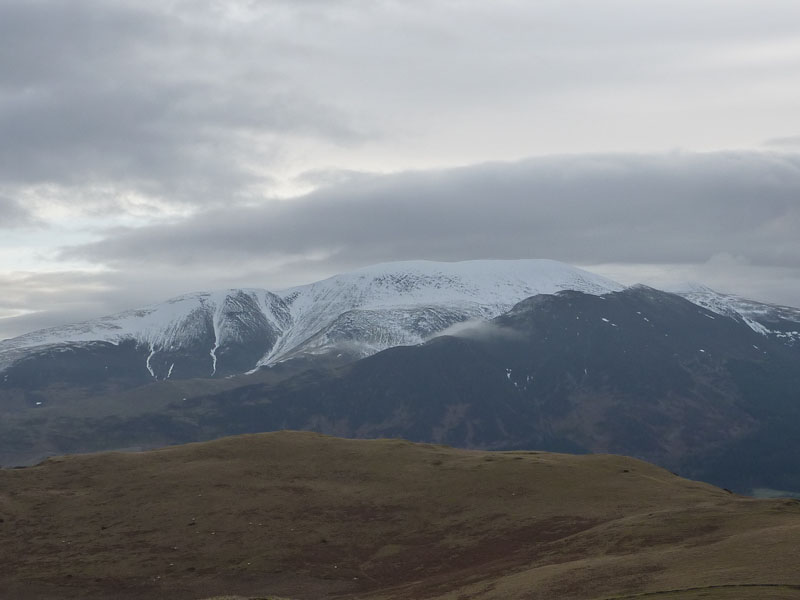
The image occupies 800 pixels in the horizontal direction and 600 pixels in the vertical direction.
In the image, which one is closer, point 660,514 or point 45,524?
point 660,514

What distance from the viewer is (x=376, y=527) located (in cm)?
10150

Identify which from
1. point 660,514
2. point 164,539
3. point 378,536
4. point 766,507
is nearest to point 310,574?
point 378,536

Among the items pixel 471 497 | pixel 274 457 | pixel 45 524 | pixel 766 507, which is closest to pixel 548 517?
pixel 471 497

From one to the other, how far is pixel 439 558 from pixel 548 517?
1325cm

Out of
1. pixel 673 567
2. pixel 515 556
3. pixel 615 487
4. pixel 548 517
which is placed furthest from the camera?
pixel 615 487

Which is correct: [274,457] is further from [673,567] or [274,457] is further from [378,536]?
[673,567]

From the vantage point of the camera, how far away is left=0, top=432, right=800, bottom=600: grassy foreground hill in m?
70.2

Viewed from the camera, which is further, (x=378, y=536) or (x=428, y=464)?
(x=428, y=464)

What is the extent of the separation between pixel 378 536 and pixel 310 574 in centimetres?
1094

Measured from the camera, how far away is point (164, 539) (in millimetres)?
99875

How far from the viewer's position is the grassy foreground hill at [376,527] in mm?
70250

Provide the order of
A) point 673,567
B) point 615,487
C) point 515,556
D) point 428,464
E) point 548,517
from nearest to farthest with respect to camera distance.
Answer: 1. point 673,567
2. point 515,556
3. point 548,517
4. point 615,487
5. point 428,464

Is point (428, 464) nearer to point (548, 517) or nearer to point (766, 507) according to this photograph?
point (548, 517)

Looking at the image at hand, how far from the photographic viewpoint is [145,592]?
288 feet
